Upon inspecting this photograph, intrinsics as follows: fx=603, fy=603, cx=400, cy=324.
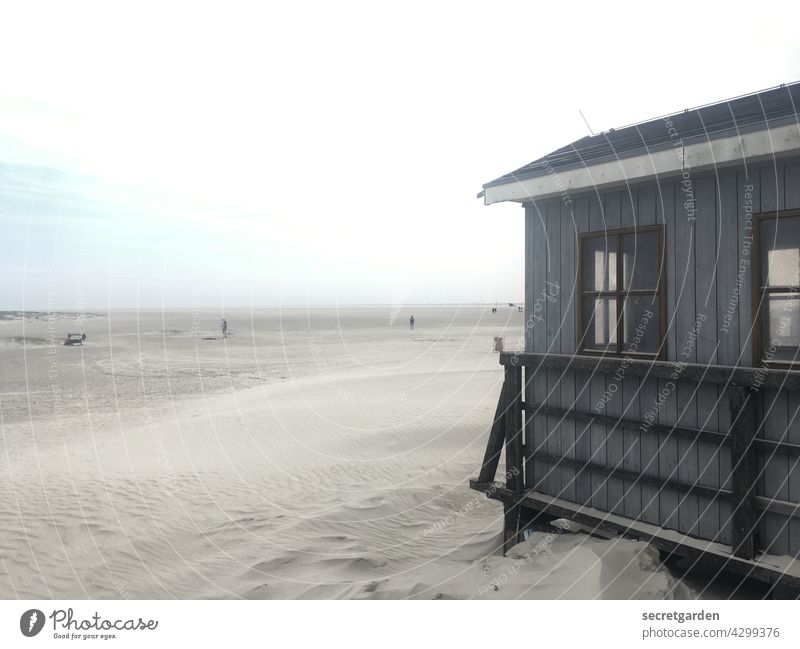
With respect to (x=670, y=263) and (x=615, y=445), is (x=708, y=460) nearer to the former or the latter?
(x=615, y=445)

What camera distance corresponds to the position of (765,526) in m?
5.17

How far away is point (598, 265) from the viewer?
6.55 m

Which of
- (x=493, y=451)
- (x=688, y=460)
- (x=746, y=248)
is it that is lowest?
(x=493, y=451)

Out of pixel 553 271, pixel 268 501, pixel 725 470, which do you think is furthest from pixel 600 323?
pixel 268 501

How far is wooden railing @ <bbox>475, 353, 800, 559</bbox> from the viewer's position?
5.09 metres

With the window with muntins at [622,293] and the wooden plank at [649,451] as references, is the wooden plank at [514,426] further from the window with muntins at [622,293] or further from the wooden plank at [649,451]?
the wooden plank at [649,451]

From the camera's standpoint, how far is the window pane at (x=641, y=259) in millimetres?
6000

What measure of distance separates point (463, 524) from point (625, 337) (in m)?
4.02

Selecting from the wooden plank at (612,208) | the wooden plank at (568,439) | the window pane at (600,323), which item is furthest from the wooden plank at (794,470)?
the wooden plank at (612,208)

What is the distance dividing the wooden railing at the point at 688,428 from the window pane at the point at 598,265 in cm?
81

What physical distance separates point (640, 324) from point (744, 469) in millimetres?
1677

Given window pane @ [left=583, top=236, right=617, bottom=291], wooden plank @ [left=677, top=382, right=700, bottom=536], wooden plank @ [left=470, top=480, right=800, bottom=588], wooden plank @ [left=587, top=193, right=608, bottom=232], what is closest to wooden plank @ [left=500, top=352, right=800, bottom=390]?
wooden plank @ [left=677, top=382, right=700, bottom=536]

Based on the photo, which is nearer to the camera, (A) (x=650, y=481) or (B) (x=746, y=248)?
(B) (x=746, y=248)
